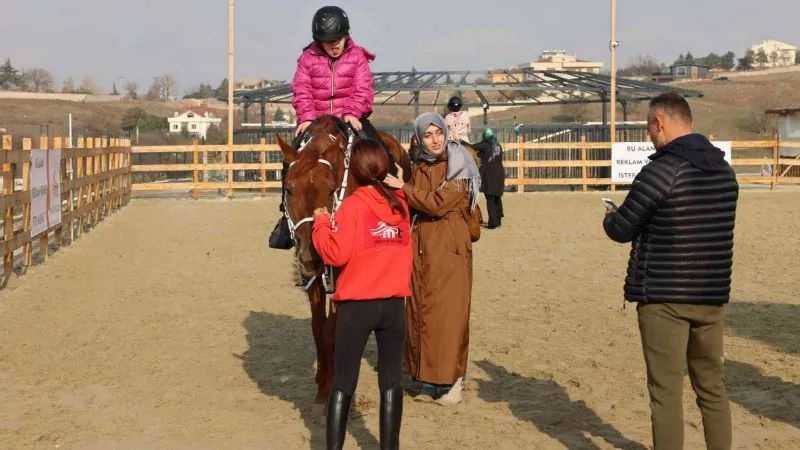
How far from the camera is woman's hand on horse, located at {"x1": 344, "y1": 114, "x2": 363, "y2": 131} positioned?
622 cm

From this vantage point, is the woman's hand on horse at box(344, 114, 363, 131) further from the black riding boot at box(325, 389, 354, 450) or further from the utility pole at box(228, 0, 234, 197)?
the utility pole at box(228, 0, 234, 197)

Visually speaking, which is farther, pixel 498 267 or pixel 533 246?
pixel 533 246

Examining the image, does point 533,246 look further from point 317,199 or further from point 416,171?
point 317,199

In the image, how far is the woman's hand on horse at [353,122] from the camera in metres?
6.22

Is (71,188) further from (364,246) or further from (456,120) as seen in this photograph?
(364,246)

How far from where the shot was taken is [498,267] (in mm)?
11953

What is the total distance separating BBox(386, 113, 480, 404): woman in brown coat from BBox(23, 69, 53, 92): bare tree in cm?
13351

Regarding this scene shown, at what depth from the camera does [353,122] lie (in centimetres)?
625

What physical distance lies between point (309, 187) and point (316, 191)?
4cm

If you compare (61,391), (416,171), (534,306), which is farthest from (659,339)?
(534,306)

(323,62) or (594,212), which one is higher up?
(323,62)

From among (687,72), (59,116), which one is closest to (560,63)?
(687,72)

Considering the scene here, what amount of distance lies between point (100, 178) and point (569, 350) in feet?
41.7

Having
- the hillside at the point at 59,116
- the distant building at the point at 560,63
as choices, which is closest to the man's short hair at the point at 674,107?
the hillside at the point at 59,116
